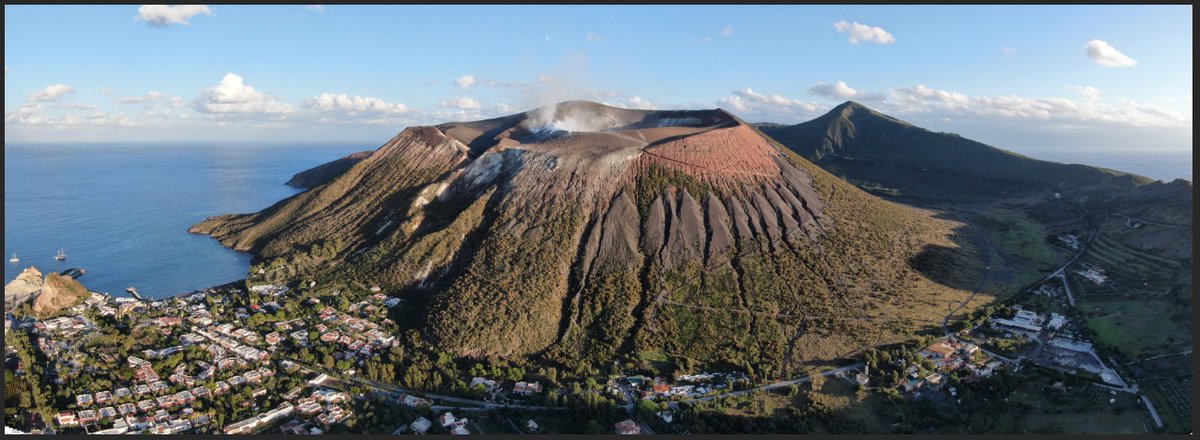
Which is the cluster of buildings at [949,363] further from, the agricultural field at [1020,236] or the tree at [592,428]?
the agricultural field at [1020,236]

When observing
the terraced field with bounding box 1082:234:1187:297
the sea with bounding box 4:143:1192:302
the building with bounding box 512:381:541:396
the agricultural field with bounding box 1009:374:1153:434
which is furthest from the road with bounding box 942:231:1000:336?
the sea with bounding box 4:143:1192:302

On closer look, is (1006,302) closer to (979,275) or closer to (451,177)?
(979,275)

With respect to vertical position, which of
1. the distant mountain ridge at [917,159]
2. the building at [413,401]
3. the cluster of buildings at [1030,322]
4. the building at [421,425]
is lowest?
the building at [421,425]

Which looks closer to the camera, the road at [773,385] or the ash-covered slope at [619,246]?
the road at [773,385]

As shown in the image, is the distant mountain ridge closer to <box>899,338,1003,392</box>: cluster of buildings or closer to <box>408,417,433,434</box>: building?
<box>899,338,1003,392</box>: cluster of buildings

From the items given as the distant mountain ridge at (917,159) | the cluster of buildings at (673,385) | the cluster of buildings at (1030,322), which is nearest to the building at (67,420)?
the cluster of buildings at (673,385)

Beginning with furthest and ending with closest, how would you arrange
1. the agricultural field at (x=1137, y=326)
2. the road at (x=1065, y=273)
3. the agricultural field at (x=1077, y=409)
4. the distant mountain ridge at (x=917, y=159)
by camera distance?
the distant mountain ridge at (x=917, y=159)
the road at (x=1065, y=273)
the agricultural field at (x=1137, y=326)
the agricultural field at (x=1077, y=409)
